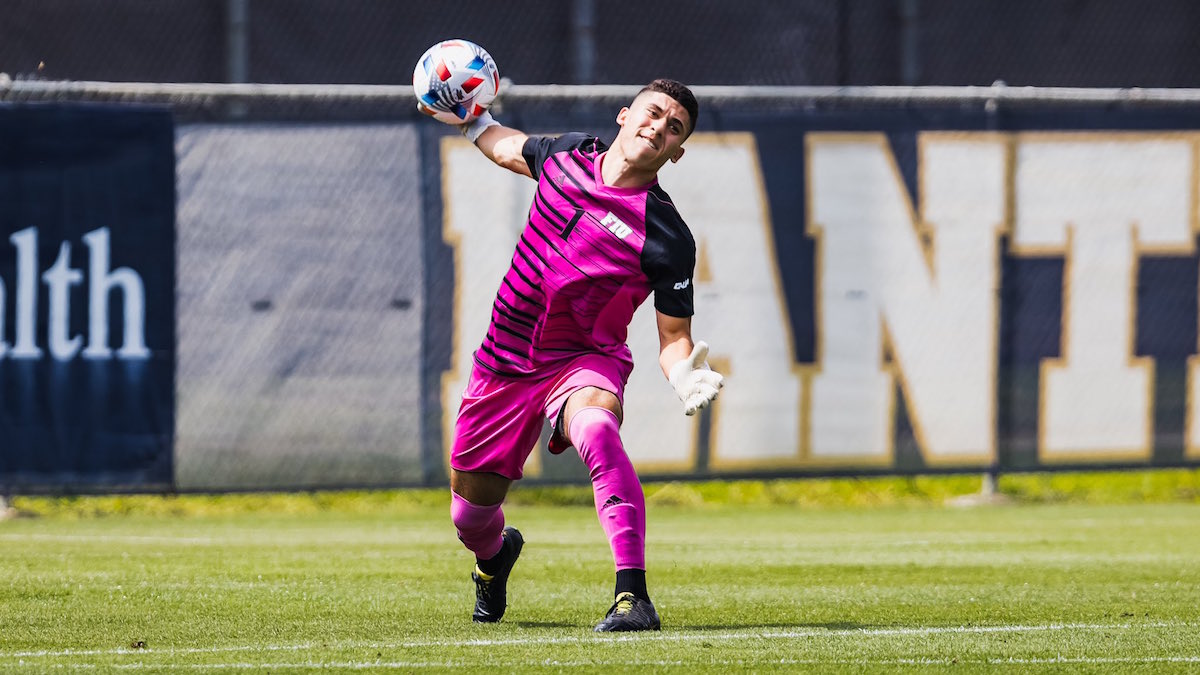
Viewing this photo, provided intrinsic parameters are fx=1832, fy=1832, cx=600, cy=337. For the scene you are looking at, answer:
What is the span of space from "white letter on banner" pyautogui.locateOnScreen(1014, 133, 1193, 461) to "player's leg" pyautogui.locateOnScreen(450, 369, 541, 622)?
5962mm

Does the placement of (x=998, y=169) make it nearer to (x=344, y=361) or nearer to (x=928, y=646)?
(x=344, y=361)

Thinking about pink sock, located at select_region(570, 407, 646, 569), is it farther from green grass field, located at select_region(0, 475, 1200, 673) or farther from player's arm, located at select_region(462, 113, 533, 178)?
player's arm, located at select_region(462, 113, 533, 178)

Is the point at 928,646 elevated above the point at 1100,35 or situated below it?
below

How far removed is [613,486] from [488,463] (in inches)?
20.1

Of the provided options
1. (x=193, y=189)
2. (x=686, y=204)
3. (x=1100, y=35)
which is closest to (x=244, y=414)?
(x=193, y=189)

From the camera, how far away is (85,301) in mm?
9977

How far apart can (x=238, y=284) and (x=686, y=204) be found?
2.59 m

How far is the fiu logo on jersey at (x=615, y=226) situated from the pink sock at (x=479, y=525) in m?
0.96

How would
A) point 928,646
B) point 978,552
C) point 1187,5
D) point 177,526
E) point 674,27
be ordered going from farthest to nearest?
1. point 1187,5
2. point 674,27
3. point 177,526
4. point 978,552
5. point 928,646

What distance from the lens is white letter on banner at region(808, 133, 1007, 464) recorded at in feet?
35.4

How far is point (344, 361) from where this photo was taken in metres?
10.3

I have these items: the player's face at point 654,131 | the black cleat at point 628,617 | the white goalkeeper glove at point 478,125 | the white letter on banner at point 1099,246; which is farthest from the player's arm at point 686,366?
the white letter on banner at point 1099,246

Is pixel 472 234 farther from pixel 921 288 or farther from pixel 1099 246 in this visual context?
pixel 1099 246

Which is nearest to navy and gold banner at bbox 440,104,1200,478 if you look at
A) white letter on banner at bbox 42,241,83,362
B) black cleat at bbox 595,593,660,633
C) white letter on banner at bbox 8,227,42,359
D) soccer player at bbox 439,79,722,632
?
white letter on banner at bbox 42,241,83,362
